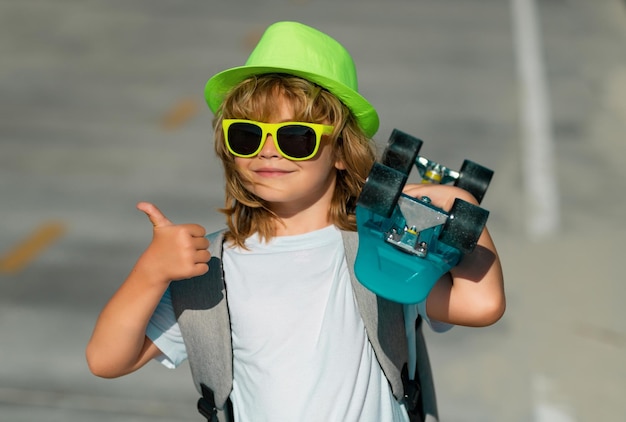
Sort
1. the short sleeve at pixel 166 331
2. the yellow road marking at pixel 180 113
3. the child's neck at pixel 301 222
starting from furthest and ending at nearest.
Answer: the yellow road marking at pixel 180 113
the child's neck at pixel 301 222
the short sleeve at pixel 166 331

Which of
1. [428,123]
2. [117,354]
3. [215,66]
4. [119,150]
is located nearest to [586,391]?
[117,354]

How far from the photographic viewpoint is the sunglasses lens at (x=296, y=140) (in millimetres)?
2760

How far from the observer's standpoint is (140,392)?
5523mm

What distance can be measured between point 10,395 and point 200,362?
3039 millimetres

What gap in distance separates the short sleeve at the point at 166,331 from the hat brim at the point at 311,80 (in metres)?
0.63

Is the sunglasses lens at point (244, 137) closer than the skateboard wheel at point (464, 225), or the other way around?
the skateboard wheel at point (464, 225)

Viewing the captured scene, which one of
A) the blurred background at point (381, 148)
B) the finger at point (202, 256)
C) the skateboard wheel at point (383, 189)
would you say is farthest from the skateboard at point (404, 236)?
the blurred background at point (381, 148)

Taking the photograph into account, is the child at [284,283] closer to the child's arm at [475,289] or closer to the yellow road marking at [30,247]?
the child's arm at [475,289]

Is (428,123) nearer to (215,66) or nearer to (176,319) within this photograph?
(215,66)

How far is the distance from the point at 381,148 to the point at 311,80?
1.78 ft

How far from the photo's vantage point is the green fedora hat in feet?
9.25

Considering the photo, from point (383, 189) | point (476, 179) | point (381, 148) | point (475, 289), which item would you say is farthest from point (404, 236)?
point (381, 148)

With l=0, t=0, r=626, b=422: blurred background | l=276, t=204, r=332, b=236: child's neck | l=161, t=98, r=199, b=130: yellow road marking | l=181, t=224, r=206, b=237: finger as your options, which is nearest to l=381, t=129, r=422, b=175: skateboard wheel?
l=276, t=204, r=332, b=236: child's neck

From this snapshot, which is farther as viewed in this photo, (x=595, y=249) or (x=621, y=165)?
(x=621, y=165)
